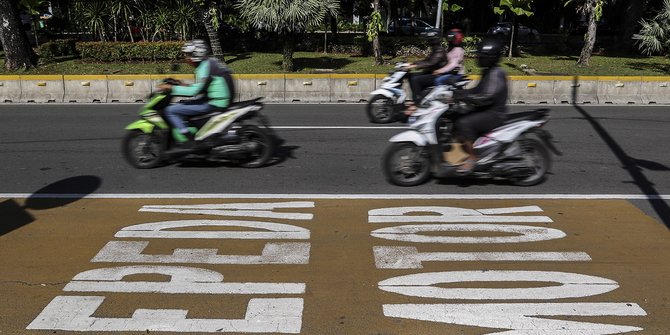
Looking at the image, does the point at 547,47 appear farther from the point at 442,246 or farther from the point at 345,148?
the point at 442,246

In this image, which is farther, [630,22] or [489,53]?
[630,22]

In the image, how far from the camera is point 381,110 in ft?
42.7

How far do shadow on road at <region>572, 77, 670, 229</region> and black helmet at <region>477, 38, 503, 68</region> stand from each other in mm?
2468

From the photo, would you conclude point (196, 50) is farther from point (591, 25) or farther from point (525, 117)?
point (591, 25)

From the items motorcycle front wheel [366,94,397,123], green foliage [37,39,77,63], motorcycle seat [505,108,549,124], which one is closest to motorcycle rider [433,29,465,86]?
motorcycle front wheel [366,94,397,123]

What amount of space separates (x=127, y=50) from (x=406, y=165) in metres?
18.9

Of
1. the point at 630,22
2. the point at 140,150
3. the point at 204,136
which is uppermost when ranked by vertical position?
the point at 630,22

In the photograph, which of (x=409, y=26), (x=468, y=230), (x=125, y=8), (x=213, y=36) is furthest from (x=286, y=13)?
(x=409, y=26)

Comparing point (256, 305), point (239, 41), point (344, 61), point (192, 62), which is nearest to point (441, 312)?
point (256, 305)

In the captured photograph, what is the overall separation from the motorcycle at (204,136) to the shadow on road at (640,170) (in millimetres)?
4974

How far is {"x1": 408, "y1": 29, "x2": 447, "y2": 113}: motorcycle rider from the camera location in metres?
11.8

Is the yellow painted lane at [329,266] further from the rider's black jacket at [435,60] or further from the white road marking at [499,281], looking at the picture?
the rider's black jacket at [435,60]

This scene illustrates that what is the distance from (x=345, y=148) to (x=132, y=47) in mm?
16308

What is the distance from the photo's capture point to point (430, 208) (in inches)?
279
